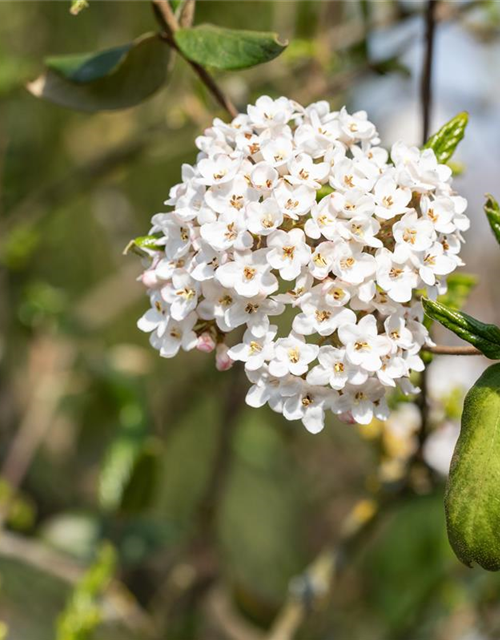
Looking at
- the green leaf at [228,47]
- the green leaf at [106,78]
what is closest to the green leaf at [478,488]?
the green leaf at [228,47]

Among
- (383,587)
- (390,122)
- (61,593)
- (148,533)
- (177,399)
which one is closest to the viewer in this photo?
(61,593)

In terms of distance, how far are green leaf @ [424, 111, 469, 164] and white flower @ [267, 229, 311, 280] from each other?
0.65 ft

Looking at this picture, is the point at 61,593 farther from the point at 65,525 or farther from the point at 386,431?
the point at 386,431

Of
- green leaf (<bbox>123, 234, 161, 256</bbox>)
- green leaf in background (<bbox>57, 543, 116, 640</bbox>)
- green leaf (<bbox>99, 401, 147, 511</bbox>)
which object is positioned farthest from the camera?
green leaf (<bbox>99, 401, 147, 511</bbox>)

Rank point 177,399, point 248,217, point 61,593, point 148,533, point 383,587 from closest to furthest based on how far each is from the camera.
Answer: point 248,217 → point 61,593 → point 148,533 → point 383,587 → point 177,399

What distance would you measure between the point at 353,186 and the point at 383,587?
49.8 inches

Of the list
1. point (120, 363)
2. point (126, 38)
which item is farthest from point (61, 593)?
point (126, 38)

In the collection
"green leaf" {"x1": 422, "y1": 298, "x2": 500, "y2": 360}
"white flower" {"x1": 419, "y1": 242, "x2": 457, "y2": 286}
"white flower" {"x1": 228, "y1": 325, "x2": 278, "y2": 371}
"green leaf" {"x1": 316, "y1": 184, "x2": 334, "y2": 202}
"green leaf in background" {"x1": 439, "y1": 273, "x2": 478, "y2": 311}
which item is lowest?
"green leaf in background" {"x1": 439, "y1": 273, "x2": 478, "y2": 311}

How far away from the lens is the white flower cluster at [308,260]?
25.5 inches

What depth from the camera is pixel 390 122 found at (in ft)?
7.37

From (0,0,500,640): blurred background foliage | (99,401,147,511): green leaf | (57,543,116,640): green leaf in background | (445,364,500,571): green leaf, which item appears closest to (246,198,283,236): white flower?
(445,364,500,571): green leaf

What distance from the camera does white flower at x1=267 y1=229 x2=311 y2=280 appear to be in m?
0.64

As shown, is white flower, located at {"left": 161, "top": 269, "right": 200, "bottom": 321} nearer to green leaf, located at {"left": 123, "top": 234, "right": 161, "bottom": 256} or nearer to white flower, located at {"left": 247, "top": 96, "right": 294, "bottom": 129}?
green leaf, located at {"left": 123, "top": 234, "right": 161, "bottom": 256}

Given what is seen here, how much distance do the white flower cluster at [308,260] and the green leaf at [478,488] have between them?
0.07 meters
